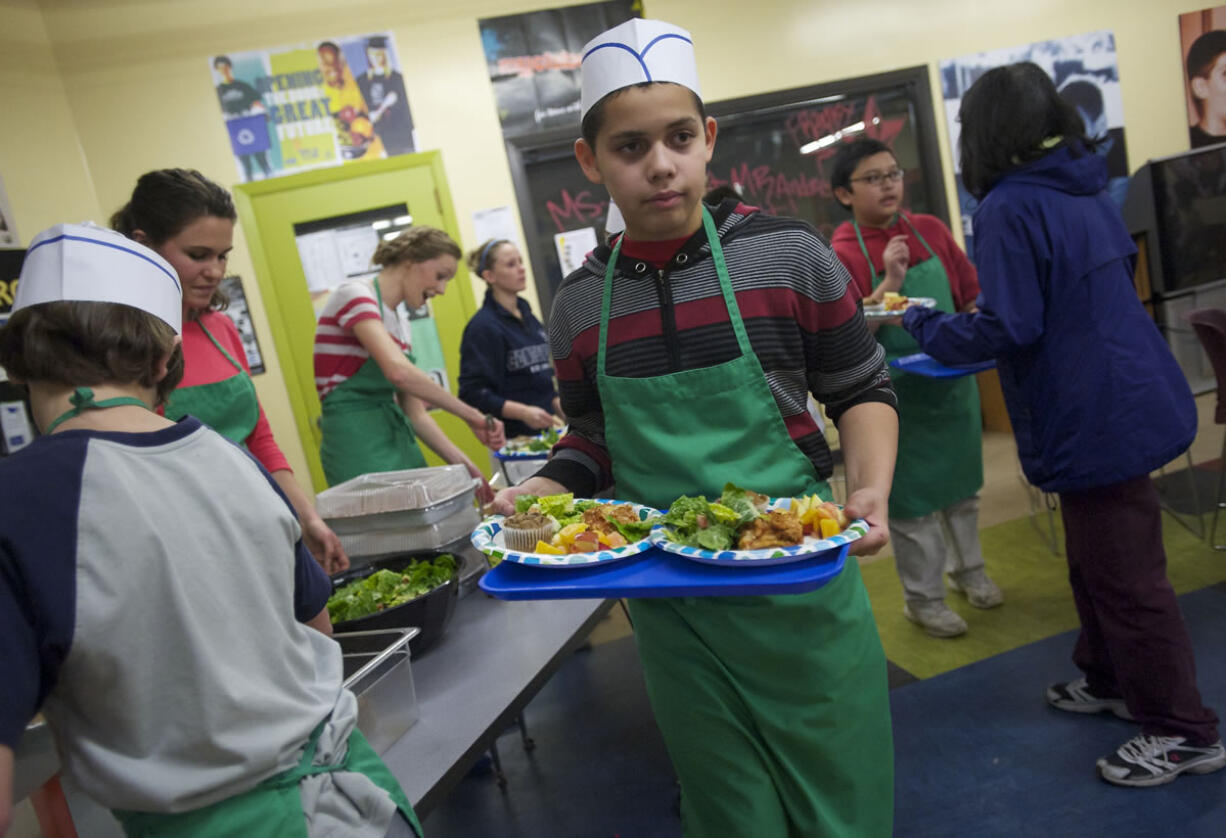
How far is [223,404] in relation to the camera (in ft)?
6.24

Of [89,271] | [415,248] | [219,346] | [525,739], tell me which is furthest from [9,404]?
[89,271]

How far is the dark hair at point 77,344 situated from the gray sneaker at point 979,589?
298 cm

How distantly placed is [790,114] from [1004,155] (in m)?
3.37

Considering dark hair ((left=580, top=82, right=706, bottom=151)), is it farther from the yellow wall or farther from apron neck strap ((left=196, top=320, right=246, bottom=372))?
the yellow wall

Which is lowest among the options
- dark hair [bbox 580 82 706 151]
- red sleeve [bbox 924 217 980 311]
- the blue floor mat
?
the blue floor mat

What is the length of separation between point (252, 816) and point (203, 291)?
48.5 inches

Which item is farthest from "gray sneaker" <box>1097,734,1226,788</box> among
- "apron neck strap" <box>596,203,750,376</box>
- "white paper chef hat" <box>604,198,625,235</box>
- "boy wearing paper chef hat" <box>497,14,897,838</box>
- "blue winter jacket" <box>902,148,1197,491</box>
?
"white paper chef hat" <box>604,198,625,235</box>

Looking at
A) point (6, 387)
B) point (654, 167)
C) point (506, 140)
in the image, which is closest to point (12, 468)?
point (654, 167)

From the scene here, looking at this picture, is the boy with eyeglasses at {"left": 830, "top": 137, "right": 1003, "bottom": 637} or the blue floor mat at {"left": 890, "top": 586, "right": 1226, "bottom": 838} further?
the boy with eyeglasses at {"left": 830, "top": 137, "right": 1003, "bottom": 637}

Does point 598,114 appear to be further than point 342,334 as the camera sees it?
No

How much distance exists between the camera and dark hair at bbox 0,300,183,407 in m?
0.93

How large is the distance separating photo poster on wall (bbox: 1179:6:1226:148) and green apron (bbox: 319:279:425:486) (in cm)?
573

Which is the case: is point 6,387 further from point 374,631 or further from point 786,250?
point 786,250

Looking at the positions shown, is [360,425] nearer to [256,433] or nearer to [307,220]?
[256,433]
